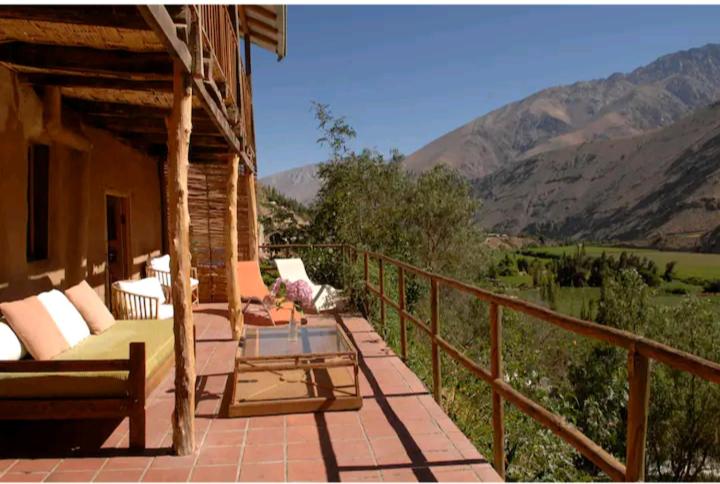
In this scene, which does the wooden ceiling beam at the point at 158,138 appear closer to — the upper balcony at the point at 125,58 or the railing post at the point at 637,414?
the upper balcony at the point at 125,58

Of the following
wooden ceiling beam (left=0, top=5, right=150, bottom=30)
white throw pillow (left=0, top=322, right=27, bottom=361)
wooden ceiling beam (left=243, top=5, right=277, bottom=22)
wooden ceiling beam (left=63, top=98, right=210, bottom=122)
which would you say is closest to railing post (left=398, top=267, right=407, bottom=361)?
wooden ceiling beam (left=63, top=98, right=210, bottom=122)

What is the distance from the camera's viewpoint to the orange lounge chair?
6.75 metres

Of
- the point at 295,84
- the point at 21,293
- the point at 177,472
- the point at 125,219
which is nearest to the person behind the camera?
the point at 177,472

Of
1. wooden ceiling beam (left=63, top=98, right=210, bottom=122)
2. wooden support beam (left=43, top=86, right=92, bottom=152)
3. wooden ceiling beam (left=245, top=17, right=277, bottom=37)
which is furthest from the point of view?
wooden ceiling beam (left=245, top=17, right=277, bottom=37)

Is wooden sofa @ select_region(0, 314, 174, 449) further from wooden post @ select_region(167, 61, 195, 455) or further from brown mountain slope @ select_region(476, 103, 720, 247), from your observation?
brown mountain slope @ select_region(476, 103, 720, 247)

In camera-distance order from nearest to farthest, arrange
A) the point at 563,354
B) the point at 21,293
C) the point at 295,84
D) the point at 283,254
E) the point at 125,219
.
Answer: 1. the point at 21,293
2. the point at 125,219
3. the point at 283,254
4. the point at 295,84
5. the point at 563,354

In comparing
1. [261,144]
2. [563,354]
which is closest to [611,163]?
[563,354]

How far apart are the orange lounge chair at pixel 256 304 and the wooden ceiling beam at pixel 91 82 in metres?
2.48

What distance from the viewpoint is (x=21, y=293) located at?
4555 mm

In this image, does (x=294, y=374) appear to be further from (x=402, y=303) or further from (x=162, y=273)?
(x=162, y=273)

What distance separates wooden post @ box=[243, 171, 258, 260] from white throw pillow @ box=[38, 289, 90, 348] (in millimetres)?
5087

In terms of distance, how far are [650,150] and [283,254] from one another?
106 m

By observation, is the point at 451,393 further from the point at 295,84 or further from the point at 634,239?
the point at 634,239

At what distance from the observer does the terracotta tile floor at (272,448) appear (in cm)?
301
